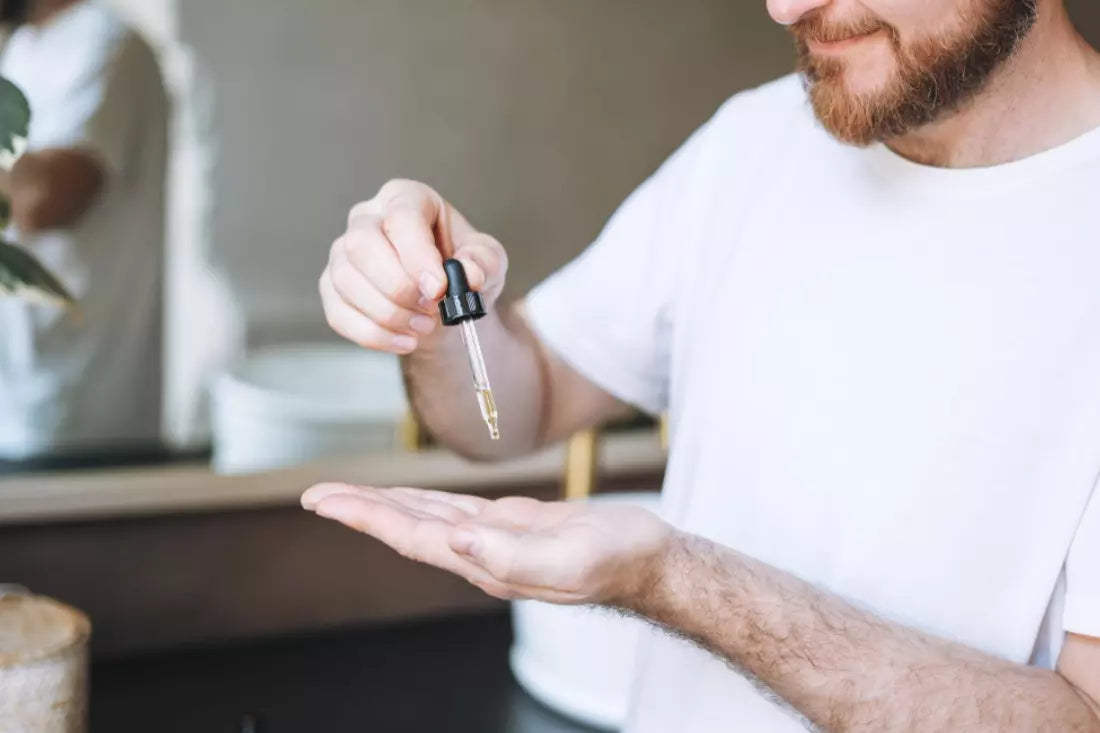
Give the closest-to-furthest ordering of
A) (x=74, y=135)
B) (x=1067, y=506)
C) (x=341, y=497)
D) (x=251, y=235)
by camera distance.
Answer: (x=341, y=497)
(x=1067, y=506)
(x=74, y=135)
(x=251, y=235)

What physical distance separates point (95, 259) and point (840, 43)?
936mm

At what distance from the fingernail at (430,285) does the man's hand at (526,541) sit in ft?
0.52

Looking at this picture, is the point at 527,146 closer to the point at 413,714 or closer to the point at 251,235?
the point at 251,235

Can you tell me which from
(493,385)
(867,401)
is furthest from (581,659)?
(867,401)

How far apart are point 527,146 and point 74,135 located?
605 millimetres

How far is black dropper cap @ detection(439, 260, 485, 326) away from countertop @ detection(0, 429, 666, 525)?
0.60 meters

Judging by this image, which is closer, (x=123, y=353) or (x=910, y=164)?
(x=910, y=164)

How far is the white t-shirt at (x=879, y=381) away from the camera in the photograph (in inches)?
36.7

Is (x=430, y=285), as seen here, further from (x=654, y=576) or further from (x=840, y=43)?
(x=840, y=43)

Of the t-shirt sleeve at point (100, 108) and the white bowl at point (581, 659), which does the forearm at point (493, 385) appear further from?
the t-shirt sleeve at point (100, 108)

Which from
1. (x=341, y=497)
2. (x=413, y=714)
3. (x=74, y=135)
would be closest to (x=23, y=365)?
(x=74, y=135)

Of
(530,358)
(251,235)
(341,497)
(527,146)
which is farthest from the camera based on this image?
(527,146)

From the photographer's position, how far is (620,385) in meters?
1.25

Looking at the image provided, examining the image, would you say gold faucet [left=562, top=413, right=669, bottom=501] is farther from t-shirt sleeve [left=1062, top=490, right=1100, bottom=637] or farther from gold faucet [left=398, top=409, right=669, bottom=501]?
t-shirt sleeve [left=1062, top=490, right=1100, bottom=637]
